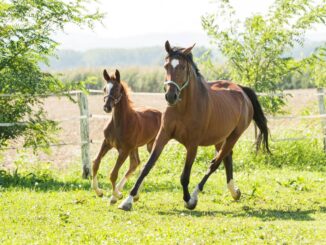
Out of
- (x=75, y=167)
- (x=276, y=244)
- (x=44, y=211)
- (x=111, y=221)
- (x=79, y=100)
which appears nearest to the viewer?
(x=276, y=244)

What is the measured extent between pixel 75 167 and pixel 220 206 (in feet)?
19.6

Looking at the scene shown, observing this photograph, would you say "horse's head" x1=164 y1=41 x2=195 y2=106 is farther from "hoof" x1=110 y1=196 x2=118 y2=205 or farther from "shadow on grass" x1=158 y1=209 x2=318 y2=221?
"hoof" x1=110 y1=196 x2=118 y2=205

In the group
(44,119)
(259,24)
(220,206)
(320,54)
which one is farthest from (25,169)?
(320,54)

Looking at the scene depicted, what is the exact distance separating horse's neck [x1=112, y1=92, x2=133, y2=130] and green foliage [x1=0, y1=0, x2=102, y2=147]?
2556 mm

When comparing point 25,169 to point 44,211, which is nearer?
point 44,211

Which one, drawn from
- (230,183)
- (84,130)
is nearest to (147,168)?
(230,183)

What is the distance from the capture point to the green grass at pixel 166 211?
6918 millimetres

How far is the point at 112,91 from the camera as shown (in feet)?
32.3

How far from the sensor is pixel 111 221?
7871mm

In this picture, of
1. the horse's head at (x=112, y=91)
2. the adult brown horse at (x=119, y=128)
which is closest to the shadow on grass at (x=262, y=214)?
the adult brown horse at (x=119, y=128)

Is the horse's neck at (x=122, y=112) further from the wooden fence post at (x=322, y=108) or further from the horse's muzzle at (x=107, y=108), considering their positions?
the wooden fence post at (x=322, y=108)

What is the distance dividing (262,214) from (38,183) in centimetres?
467

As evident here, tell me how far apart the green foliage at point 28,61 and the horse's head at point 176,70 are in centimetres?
408

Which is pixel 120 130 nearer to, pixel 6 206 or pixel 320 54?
pixel 6 206
